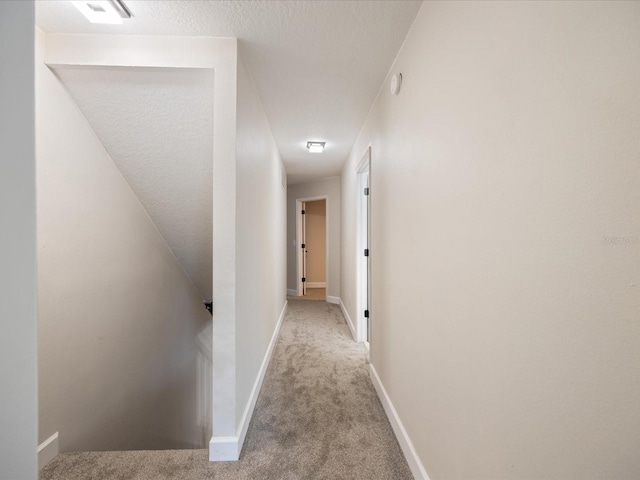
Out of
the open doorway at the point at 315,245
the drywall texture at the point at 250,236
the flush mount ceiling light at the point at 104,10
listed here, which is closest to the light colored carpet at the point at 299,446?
the drywall texture at the point at 250,236

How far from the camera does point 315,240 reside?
25.2ft

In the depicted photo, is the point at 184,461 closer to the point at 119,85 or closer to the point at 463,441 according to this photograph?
the point at 463,441

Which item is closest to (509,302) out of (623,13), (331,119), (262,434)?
(623,13)

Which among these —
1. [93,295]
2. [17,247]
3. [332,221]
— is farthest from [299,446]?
[332,221]

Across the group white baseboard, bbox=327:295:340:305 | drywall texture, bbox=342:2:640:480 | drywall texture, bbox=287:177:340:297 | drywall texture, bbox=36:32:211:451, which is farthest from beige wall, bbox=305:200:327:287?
drywall texture, bbox=342:2:640:480

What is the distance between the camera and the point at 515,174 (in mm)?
825

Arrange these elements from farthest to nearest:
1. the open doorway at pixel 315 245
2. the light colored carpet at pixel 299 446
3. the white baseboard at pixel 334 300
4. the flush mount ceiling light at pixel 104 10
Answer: the open doorway at pixel 315 245 < the white baseboard at pixel 334 300 < the light colored carpet at pixel 299 446 < the flush mount ceiling light at pixel 104 10

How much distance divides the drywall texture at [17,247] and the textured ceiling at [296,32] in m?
1.28

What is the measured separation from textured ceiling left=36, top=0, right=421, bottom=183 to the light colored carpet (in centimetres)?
240

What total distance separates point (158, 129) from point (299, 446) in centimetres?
221

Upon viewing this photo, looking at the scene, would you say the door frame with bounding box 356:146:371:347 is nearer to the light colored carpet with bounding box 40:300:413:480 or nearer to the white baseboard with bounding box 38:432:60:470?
the light colored carpet with bounding box 40:300:413:480

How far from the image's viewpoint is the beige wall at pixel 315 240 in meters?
7.67

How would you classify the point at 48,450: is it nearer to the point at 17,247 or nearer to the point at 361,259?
the point at 17,247

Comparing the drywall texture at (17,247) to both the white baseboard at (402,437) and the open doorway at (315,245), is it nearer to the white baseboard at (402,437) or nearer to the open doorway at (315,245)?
the white baseboard at (402,437)
